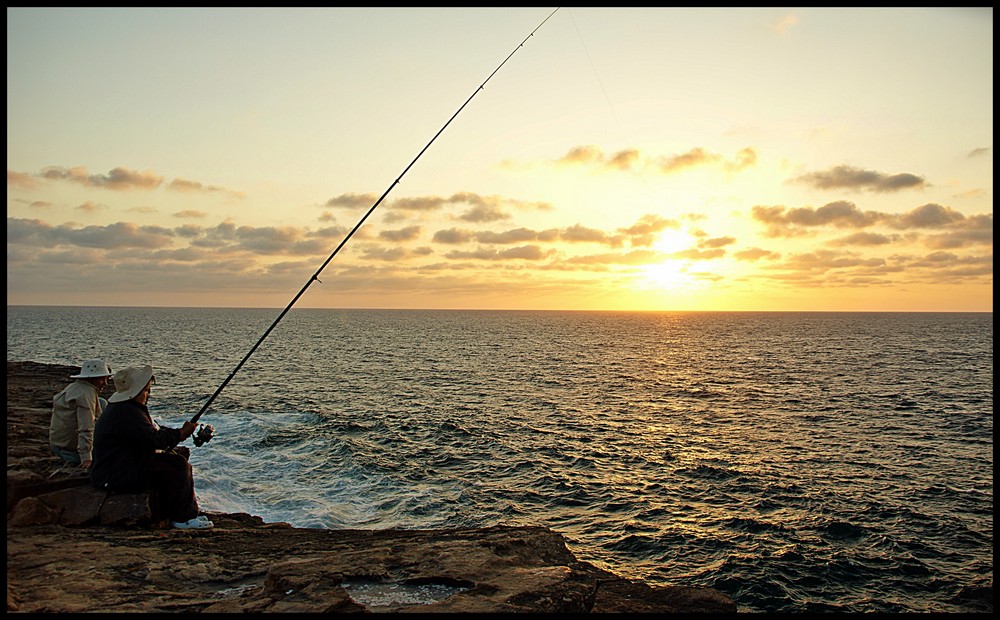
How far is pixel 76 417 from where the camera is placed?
842 cm

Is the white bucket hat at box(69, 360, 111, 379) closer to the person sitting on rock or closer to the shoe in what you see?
the person sitting on rock

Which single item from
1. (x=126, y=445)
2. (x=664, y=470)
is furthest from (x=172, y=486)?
(x=664, y=470)

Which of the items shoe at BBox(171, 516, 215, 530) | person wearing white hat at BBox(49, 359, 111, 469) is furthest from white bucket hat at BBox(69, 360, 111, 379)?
shoe at BBox(171, 516, 215, 530)

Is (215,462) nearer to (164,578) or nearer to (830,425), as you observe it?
(164,578)

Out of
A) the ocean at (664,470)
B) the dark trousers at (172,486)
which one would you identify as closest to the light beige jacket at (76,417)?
the dark trousers at (172,486)

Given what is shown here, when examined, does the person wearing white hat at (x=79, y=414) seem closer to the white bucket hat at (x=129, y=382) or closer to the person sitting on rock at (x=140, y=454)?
the person sitting on rock at (x=140, y=454)

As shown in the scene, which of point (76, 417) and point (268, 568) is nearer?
point (268, 568)

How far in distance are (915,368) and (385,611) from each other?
50.8 meters

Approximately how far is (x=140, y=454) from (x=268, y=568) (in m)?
2.31

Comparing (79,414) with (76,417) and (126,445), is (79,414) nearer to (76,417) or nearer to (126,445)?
(76,417)

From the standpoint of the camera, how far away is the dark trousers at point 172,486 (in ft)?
25.4

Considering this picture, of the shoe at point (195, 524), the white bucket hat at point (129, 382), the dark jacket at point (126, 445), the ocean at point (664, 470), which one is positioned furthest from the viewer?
the ocean at point (664, 470)

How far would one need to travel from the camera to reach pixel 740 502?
14492 mm

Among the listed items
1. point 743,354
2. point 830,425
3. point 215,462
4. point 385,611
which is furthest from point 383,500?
point 743,354
